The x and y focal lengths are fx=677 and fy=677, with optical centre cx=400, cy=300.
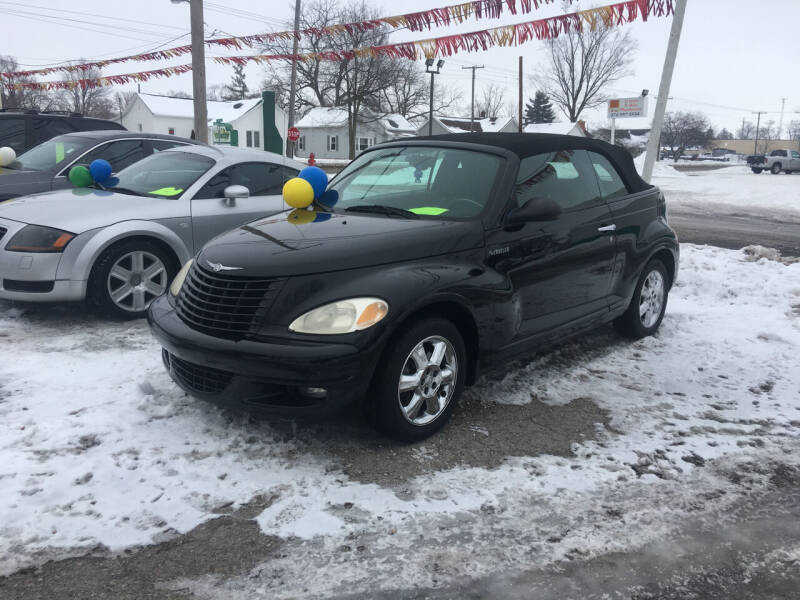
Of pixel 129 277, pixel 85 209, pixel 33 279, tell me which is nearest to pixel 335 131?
pixel 85 209

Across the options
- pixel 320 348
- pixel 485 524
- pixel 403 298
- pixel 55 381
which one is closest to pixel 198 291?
pixel 320 348

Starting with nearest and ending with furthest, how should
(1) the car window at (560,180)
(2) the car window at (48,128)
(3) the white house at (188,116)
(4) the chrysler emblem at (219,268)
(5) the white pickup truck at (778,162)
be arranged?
1. (4) the chrysler emblem at (219,268)
2. (1) the car window at (560,180)
3. (2) the car window at (48,128)
4. (5) the white pickup truck at (778,162)
5. (3) the white house at (188,116)

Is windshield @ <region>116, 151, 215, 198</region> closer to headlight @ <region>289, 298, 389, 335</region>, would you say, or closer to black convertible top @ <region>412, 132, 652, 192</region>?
black convertible top @ <region>412, 132, 652, 192</region>

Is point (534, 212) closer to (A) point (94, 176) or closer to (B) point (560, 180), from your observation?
(B) point (560, 180)

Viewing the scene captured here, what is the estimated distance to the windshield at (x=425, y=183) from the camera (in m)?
4.16

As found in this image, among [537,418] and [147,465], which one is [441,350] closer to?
[537,418]

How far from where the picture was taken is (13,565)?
101 inches

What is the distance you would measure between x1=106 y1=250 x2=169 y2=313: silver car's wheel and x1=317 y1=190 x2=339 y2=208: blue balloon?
2.05m

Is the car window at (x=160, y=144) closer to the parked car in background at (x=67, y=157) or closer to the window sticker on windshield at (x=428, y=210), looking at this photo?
the parked car in background at (x=67, y=157)

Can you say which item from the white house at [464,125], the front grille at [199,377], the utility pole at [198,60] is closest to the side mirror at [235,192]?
the front grille at [199,377]

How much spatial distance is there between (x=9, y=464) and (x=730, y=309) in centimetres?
630

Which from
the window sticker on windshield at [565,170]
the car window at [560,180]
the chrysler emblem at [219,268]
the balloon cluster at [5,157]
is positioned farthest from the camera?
the balloon cluster at [5,157]

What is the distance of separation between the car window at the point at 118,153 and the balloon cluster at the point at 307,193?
398cm

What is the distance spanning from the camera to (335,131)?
6438 cm
